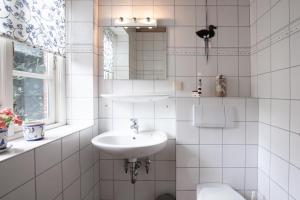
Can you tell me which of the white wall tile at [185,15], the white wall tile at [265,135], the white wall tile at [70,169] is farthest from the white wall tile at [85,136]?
the white wall tile at [265,135]

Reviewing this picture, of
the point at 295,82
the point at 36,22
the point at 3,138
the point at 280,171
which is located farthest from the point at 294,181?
the point at 36,22

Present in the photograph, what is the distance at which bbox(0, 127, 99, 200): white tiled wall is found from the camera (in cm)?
93

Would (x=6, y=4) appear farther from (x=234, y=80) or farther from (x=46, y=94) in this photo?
(x=234, y=80)

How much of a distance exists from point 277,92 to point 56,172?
1.62 meters

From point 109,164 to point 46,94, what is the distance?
0.90 m

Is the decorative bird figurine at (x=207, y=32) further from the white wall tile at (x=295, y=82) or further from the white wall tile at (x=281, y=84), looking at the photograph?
the white wall tile at (x=295, y=82)

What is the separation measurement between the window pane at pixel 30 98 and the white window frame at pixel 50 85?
0.16 ft

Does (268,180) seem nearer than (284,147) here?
No

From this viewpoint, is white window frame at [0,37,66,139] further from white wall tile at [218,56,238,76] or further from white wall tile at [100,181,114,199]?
white wall tile at [218,56,238,76]

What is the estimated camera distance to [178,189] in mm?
1812

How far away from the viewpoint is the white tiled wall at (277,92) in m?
1.30

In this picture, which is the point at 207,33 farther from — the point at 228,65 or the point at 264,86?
the point at 264,86

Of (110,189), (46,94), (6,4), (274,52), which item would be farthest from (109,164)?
(274,52)

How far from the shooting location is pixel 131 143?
182 cm
